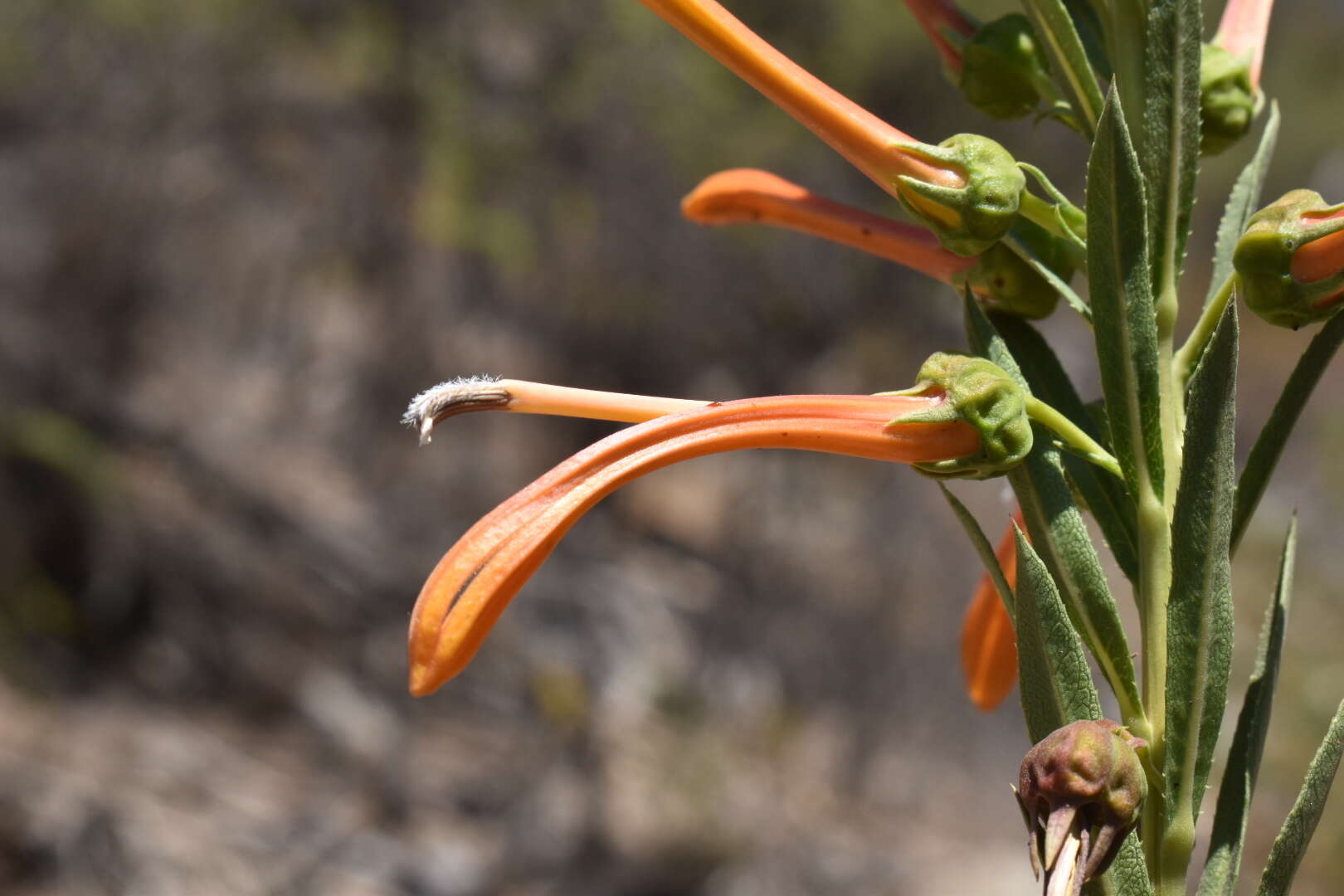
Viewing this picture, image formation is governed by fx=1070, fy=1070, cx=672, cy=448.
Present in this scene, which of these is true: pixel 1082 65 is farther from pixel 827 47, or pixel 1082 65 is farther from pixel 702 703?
pixel 827 47

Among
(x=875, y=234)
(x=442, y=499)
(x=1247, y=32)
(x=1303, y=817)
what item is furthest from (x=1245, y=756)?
(x=442, y=499)

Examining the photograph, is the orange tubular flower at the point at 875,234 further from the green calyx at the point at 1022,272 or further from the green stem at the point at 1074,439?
the green stem at the point at 1074,439

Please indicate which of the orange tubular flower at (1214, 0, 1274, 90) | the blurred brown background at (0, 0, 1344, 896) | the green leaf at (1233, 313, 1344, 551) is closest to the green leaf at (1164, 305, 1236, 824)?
the green leaf at (1233, 313, 1344, 551)

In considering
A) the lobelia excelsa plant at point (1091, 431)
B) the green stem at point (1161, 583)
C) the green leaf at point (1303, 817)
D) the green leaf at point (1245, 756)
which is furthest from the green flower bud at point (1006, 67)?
the green leaf at point (1303, 817)

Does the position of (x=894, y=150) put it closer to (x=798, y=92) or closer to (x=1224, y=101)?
(x=798, y=92)

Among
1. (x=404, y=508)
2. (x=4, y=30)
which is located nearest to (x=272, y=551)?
(x=404, y=508)

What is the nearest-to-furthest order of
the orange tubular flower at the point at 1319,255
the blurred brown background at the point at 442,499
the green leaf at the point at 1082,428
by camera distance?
the orange tubular flower at the point at 1319,255, the green leaf at the point at 1082,428, the blurred brown background at the point at 442,499
